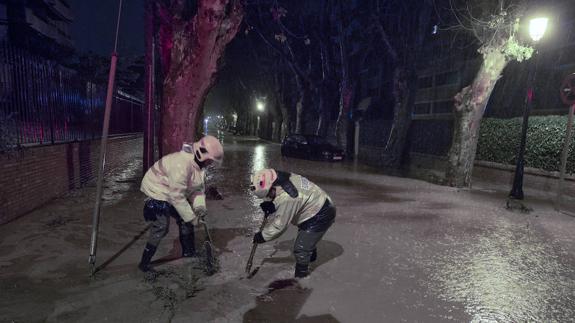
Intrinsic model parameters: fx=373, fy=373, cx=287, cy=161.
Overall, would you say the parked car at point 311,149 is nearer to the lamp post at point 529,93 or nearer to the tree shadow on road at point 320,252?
the lamp post at point 529,93

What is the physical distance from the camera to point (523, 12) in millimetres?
9422

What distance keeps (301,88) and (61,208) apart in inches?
766

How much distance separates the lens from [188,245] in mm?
4809

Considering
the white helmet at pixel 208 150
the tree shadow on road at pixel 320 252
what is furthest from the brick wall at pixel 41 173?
the tree shadow on road at pixel 320 252

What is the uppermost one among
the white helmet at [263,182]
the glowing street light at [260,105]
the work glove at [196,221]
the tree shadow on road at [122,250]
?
the glowing street light at [260,105]

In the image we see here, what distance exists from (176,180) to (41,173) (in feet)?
14.8

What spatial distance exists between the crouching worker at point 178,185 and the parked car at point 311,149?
47.2 ft

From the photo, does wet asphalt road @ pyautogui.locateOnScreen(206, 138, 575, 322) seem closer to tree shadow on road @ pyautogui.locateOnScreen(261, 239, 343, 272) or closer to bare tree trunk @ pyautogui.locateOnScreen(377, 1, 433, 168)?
tree shadow on road @ pyautogui.locateOnScreen(261, 239, 343, 272)

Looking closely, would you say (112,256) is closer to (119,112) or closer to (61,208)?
(61,208)

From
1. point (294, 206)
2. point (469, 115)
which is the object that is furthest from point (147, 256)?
point (469, 115)

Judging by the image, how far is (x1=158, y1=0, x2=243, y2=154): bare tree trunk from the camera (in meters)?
7.63

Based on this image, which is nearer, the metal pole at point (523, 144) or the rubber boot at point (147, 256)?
the rubber boot at point (147, 256)

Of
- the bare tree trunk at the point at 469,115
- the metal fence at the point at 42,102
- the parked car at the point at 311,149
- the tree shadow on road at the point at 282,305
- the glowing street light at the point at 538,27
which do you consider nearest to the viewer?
the tree shadow on road at the point at 282,305

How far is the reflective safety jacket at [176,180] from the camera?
4094mm
